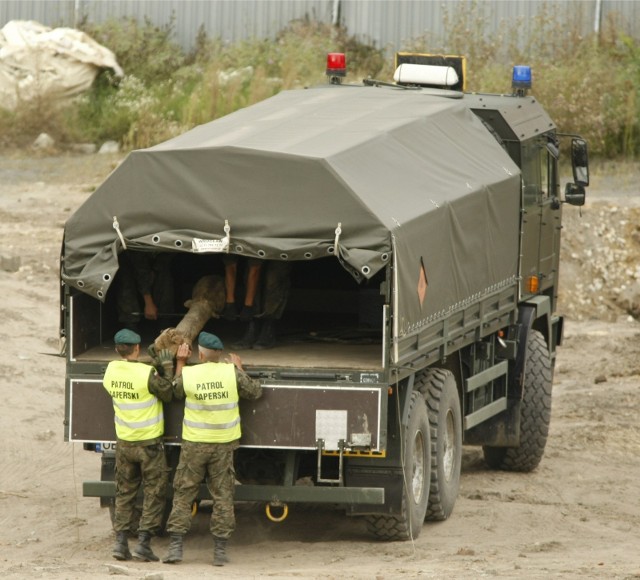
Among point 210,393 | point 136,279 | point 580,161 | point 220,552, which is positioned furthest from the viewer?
point 580,161

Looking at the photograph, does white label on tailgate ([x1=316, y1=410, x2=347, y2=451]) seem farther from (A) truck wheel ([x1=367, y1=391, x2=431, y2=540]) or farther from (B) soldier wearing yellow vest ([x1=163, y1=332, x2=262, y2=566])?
(A) truck wheel ([x1=367, y1=391, x2=431, y2=540])

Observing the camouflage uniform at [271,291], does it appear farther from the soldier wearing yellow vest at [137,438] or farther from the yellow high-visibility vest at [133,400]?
the yellow high-visibility vest at [133,400]

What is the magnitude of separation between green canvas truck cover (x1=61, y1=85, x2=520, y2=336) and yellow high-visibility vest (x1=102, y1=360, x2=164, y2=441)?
0.52 m

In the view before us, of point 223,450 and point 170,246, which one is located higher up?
point 170,246

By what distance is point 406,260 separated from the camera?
34.5ft

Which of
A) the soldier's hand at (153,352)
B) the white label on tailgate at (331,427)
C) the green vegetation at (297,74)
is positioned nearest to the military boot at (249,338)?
the soldier's hand at (153,352)

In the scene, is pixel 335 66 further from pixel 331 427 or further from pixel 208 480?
pixel 208 480

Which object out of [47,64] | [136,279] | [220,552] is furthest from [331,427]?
[47,64]

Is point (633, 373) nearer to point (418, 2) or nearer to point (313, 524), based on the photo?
point (313, 524)

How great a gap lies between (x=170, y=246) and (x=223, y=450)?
1.42 meters

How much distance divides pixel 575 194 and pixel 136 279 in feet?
16.1

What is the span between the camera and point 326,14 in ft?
95.2

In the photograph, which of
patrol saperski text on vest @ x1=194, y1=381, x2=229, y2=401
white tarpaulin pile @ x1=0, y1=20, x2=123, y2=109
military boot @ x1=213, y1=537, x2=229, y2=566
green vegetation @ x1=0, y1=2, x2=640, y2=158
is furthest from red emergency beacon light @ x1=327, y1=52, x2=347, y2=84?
white tarpaulin pile @ x1=0, y1=20, x2=123, y2=109

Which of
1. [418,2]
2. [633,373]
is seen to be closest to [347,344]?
[633,373]
